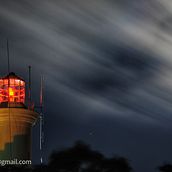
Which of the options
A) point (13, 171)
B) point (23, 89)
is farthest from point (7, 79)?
point (13, 171)

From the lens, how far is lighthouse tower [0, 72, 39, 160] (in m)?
103

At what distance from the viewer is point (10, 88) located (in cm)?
10338

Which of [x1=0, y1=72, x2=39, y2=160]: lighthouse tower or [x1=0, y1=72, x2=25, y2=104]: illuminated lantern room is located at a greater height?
[x1=0, y1=72, x2=25, y2=104]: illuminated lantern room

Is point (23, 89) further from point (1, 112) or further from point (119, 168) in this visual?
point (119, 168)

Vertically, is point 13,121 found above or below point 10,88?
below

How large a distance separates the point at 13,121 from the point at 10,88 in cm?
234

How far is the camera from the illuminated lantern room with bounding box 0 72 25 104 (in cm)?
10331

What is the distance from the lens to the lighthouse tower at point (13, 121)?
10269 cm

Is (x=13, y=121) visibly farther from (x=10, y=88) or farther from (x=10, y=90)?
(x=10, y=88)

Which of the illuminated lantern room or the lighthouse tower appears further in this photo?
the illuminated lantern room

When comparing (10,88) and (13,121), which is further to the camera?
(10,88)

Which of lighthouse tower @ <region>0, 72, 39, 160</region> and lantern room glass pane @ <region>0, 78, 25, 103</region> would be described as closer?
lighthouse tower @ <region>0, 72, 39, 160</region>

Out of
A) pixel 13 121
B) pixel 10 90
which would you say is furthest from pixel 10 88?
pixel 13 121

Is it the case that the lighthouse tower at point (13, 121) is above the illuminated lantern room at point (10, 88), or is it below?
below
